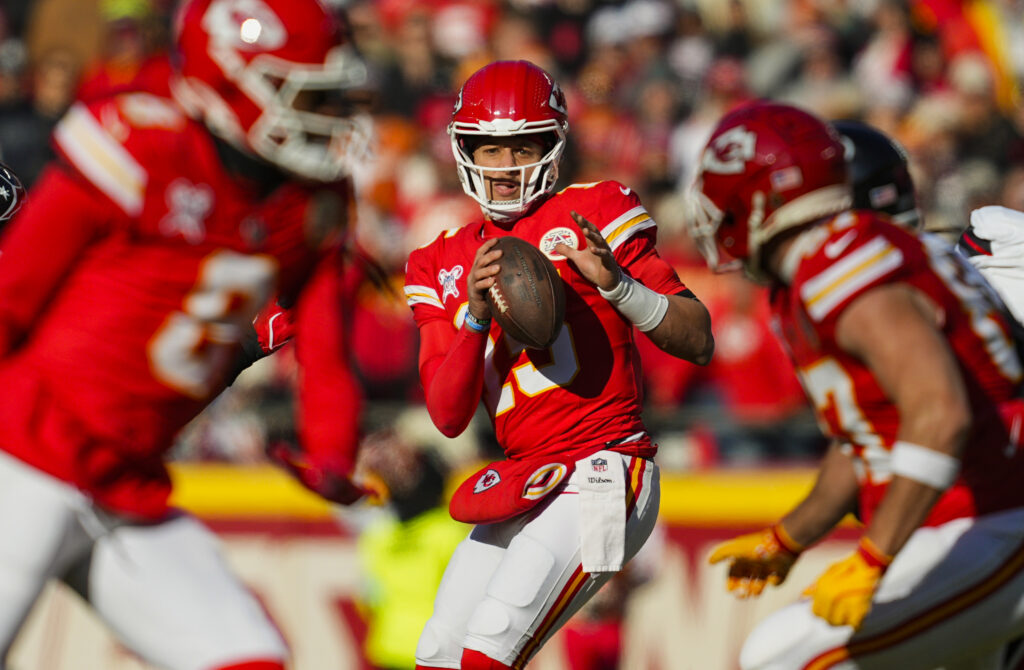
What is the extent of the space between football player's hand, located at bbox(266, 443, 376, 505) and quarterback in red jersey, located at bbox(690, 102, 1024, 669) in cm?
114

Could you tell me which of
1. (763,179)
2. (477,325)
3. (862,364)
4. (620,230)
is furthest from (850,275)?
(477,325)

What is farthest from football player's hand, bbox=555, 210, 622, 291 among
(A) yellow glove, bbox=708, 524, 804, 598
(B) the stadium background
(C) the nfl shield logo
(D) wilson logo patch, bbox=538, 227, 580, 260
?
(B) the stadium background

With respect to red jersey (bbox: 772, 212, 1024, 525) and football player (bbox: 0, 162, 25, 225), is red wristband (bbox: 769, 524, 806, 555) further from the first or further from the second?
football player (bbox: 0, 162, 25, 225)

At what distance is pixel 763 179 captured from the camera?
351cm

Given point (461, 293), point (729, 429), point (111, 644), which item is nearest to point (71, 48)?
point (111, 644)

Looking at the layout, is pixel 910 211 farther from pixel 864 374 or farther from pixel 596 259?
pixel 596 259

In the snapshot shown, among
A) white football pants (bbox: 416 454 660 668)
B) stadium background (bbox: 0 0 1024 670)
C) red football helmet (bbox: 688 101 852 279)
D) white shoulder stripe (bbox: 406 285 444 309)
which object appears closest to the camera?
red football helmet (bbox: 688 101 852 279)

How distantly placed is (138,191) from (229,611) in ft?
3.20

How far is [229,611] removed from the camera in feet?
10.4

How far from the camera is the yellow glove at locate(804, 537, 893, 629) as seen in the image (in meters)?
3.21

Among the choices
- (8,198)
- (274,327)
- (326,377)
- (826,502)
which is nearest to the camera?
(326,377)

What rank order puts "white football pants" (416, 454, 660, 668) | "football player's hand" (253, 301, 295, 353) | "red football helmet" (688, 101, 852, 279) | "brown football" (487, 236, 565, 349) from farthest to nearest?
"football player's hand" (253, 301, 295, 353) → "white football pants" (416, 454, 660, 668) → "brown football" (487, 236, 565, 349) → "red football helmet" (688, 101, 852, 279)

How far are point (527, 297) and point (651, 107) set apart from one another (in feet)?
22.2

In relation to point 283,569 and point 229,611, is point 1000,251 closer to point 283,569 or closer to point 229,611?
point 229,611
